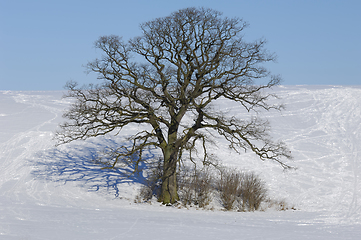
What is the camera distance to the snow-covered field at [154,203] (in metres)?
11.0

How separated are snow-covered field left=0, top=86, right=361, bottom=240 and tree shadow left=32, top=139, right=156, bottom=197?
57mm

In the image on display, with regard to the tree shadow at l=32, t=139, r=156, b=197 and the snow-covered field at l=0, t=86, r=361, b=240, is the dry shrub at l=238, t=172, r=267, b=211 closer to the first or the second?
the snow-covered field at l=0, t=86, r=361, b=240

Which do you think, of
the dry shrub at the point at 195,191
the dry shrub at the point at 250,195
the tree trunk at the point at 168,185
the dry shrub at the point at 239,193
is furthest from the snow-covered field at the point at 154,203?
the dry shrub at the point at 195,191

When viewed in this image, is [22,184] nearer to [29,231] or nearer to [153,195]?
[153,195]

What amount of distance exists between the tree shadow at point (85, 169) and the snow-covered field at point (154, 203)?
57mm

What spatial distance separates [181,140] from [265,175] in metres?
9.61

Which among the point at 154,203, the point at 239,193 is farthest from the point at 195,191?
the point at 239,193

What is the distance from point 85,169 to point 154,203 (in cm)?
579

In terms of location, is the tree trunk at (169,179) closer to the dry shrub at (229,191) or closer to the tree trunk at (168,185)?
the tree trunk at (168,185)

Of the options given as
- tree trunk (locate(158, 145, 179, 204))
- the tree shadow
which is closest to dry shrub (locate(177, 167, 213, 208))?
tree trunk (locate(158, 145, 179, 204))

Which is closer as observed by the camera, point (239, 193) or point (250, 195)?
point (250, 195)

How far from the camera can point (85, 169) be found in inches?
824

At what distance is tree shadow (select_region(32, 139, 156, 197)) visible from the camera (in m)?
19.4

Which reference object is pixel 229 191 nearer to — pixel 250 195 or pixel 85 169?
pixel 250 195
